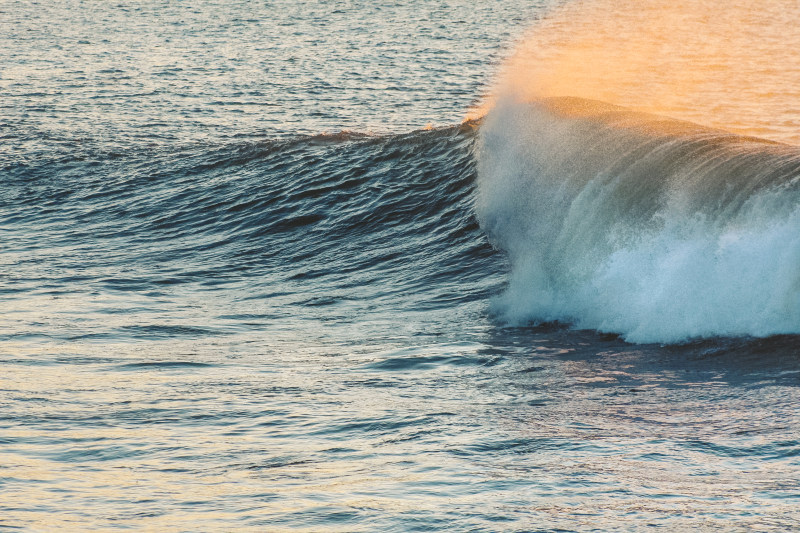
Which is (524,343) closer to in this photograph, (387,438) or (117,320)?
(387,438)

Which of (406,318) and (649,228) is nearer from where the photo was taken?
(649,228)

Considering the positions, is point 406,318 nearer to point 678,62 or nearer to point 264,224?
point 264,224

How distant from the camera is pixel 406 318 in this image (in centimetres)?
1226

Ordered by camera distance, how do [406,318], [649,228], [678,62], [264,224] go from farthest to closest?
[678,62] < [264,224] < [406,318] < [649,228]

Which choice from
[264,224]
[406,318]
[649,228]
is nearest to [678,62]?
[264,224]

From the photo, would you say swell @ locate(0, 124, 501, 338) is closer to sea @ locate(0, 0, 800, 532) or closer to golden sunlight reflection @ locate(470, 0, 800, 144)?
sea @ locate(0, 0, 800, 532)

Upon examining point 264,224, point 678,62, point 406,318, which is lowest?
point 264,224

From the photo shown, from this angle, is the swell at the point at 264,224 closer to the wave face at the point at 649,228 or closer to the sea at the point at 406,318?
the sea at the point at 406,318

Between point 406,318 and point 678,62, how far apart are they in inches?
1032

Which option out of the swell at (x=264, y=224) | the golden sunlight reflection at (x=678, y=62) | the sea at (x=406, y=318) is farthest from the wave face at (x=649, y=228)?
the golden sunlight reflection at (x=678, y=62)

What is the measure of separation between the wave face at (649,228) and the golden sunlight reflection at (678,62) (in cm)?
335

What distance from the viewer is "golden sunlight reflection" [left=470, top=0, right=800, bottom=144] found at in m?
23.7

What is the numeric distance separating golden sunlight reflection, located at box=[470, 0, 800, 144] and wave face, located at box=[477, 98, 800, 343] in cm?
335

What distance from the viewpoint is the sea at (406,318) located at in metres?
6.43
